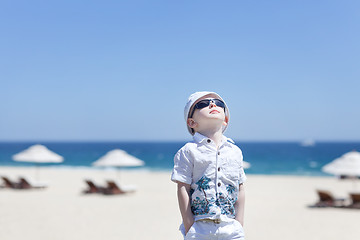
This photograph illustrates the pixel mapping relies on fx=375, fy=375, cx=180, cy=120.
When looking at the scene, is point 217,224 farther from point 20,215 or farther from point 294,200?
point 294,200

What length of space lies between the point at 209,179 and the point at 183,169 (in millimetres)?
215

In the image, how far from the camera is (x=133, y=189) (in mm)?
16172

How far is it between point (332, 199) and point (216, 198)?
36.5 feet

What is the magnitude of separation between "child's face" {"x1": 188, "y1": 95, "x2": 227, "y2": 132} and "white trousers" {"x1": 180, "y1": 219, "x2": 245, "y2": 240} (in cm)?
76

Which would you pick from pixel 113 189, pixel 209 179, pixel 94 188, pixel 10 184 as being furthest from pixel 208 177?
pixel 10 184

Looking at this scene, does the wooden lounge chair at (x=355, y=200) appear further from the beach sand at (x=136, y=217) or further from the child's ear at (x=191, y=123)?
the child's ear at (x=191, y=123)

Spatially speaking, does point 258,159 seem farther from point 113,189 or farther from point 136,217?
point 136,217

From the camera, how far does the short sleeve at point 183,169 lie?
9.40ft

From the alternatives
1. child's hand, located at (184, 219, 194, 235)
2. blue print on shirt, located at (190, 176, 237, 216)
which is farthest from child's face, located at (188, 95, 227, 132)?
child's hand, located at (184, 219, 194, 235)

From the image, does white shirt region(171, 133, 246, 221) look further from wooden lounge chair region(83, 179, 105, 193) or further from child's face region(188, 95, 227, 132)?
wooden lounge chair region(83, 179, 105, 193)

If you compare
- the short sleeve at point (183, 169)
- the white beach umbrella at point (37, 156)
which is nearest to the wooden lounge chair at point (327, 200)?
the short sleeve at point (183, 169)

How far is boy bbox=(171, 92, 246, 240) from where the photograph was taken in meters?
2.83

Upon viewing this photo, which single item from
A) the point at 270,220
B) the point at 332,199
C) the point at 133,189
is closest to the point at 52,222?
the point at 270,220

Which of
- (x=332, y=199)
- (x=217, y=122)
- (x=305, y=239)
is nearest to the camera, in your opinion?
(x=217, y=122)
